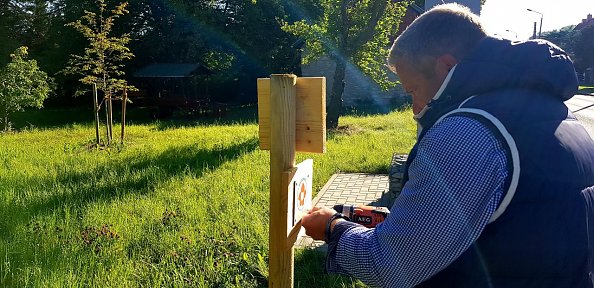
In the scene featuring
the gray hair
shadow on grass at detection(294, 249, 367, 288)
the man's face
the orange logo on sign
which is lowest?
shadow on grass at detection(294, 249, 367, 288)

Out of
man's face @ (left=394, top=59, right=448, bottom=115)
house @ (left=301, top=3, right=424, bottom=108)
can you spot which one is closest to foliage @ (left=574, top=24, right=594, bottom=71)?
house @ (left=301, top=3, right=424, bottom=108)

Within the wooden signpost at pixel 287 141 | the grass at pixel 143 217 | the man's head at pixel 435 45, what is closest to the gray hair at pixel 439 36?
the man's head at pixel 435 45

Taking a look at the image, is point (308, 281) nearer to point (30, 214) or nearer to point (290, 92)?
point (290, 92)

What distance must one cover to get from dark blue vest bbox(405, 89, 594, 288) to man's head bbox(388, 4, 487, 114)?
0.21 metres

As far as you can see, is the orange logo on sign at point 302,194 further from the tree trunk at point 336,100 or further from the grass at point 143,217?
the tree trunk at point 336,100

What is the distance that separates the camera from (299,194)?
223 centimetres

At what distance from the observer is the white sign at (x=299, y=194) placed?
210 centimetres

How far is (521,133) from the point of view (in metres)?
1.33

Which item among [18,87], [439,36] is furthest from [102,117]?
[439,36]

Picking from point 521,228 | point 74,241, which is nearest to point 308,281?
point 74,241

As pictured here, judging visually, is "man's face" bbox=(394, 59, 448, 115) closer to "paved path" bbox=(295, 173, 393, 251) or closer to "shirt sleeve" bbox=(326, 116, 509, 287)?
"shirt sleeve" bbox=(326, 116, 509, 287)

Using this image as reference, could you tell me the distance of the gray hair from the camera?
Result: 1554 mm

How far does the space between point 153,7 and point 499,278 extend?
30.3 meters

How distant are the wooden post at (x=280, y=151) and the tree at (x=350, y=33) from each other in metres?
13.2
